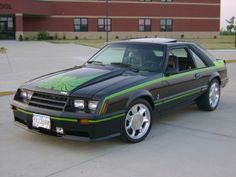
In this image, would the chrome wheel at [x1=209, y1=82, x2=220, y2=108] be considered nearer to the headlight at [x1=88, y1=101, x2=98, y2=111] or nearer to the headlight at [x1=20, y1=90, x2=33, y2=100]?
the headlight at [x1=88, y1=101, x2=98, y2=111]

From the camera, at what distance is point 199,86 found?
7.09m

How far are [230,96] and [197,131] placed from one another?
11.1 feet

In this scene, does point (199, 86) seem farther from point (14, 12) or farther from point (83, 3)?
point (83, 3)

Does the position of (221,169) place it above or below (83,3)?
below

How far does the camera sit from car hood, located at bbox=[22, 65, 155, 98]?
5168mm

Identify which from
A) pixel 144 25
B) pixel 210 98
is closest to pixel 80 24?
pixel 144 25

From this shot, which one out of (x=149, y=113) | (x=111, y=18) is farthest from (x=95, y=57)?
(x=111, y=18)

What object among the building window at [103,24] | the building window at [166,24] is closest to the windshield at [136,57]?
the building window at [103,24]

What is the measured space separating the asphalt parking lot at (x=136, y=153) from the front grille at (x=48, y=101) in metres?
0.58

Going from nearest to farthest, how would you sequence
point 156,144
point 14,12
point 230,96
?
point 156,144 → point 230,96 → point 14,12

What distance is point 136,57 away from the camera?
21.0 feet

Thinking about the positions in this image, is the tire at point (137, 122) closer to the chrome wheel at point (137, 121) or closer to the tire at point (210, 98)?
the chrome wheel at point (137, 121)

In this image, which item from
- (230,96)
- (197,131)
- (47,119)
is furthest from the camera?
(230,96)

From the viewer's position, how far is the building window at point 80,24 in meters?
50.2
